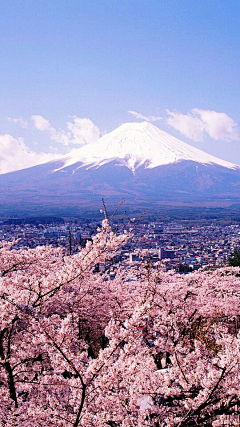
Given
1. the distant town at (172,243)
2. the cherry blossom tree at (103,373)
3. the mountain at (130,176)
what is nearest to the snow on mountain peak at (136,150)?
the mountain at (130,176)

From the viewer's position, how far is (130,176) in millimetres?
158875

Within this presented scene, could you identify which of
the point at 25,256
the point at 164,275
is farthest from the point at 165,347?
the point at 164,275

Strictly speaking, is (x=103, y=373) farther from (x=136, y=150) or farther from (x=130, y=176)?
(x=136, y=150)

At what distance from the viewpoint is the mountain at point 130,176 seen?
413 feet

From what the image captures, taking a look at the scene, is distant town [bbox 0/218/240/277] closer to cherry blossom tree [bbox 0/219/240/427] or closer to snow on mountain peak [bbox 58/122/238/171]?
cherry blossom tree [bbox 0/219/240/427]

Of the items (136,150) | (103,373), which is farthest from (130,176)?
(103,373)

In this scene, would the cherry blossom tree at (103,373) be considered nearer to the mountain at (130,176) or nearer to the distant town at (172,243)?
the distant town at (172,243)

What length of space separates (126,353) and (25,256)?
471 centimetres

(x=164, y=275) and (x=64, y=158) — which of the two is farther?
(x=64, y=158)

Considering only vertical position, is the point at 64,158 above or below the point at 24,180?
above

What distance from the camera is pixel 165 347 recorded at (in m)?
3.99

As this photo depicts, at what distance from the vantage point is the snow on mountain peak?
173750 mm

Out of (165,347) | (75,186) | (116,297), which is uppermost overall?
(75,186)

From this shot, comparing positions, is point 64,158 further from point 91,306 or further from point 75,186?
point 91,306
